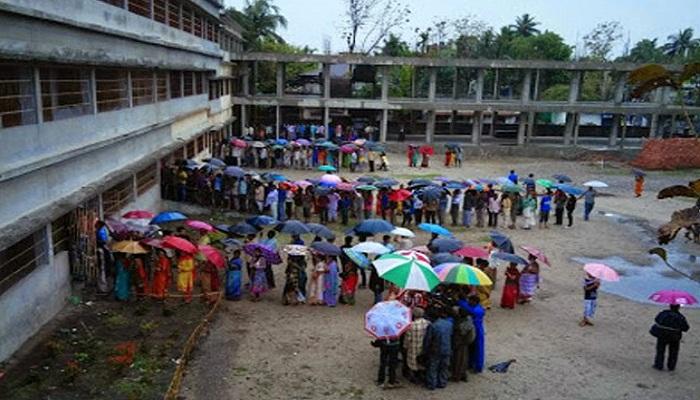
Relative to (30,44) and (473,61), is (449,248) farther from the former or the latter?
(473,61)

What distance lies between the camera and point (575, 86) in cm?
3878

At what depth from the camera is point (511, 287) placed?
12.8 meters

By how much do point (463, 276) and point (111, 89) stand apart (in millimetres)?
9358

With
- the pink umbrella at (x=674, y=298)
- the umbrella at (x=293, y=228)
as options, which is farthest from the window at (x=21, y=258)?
the pink umbrella at (x=674, y=298)

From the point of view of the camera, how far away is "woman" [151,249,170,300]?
12.1 metres

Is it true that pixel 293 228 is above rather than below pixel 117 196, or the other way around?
below

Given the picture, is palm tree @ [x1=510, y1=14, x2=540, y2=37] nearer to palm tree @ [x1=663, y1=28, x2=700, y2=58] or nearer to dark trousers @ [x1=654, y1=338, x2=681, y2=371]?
palm tree @ [x1=663, y1=28, x2=700, y2=58]

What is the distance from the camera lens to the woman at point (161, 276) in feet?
39.7

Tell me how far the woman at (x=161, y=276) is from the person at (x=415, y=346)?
5.42 m

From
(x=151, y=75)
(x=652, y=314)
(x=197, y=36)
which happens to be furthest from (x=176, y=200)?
(x=652, y=314)

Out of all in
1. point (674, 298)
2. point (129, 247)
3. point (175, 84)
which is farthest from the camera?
point (175, 84)

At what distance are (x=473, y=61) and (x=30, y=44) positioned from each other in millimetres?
30626

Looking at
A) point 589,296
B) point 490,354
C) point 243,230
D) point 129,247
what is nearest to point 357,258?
point 243,230

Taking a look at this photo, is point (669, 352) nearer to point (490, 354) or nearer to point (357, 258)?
point (490, 354)
